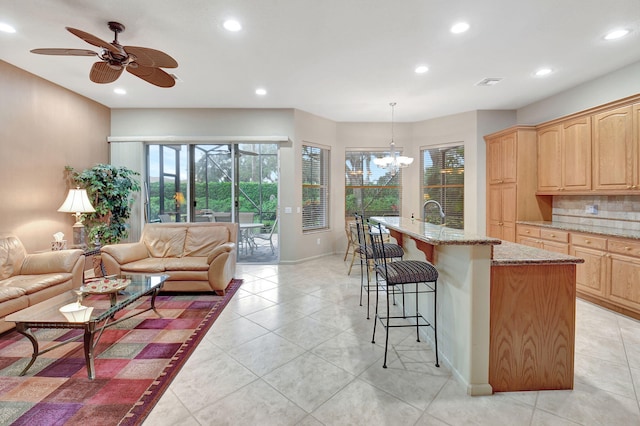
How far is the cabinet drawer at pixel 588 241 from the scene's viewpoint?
3.29 m

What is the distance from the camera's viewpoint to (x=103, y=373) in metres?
2.09

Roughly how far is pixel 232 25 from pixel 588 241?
4740 mm

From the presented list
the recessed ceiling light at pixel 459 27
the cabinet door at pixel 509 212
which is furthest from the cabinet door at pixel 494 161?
the recessed ceiling light at pixel 459 27

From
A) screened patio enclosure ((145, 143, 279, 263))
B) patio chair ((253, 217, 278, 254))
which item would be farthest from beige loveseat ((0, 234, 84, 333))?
patio chair ((253, 217, 278, 254))

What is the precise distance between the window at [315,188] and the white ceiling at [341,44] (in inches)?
53.4

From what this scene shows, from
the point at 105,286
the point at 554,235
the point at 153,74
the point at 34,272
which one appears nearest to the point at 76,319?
the point at 105,286

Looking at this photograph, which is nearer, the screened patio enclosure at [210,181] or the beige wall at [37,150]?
the beige wall at [37,150]

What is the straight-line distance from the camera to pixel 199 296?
3.78 m

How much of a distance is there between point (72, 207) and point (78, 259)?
1.03 metres

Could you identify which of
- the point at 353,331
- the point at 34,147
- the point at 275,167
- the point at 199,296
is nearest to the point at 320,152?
the point at 275,167

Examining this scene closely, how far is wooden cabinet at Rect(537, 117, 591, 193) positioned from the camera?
3.79 metres

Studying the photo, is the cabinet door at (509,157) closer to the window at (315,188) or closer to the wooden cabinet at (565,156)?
the wooden cabinet at (565,156)

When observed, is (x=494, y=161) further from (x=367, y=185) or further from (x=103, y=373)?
(x=103, y=373)

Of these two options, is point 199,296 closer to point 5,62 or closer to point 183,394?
point 183,394
